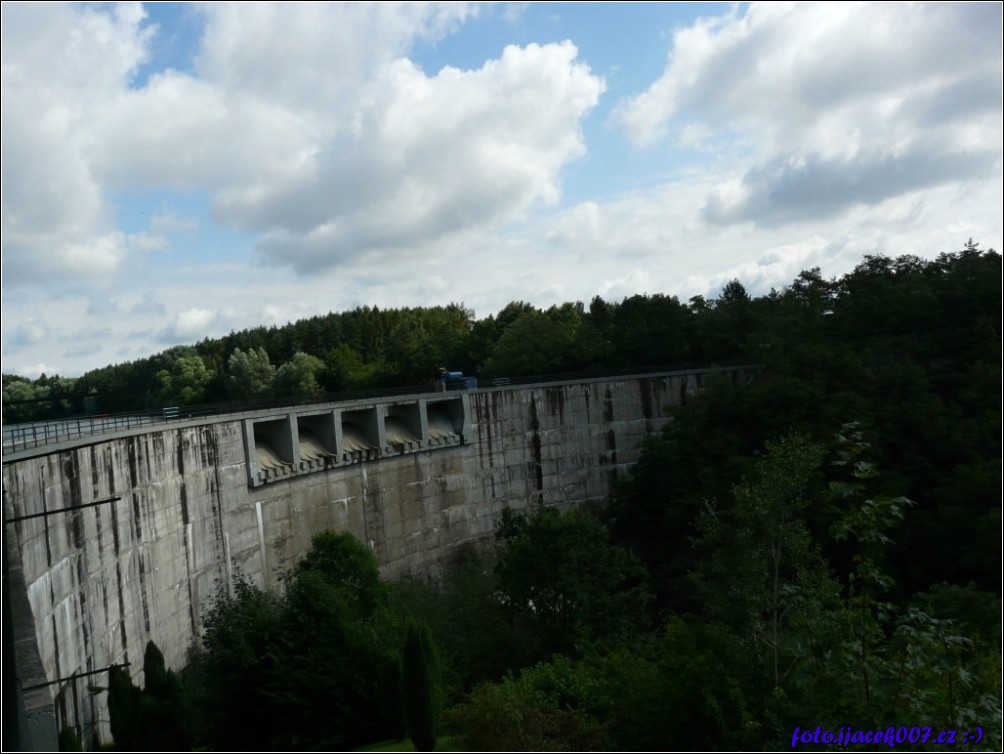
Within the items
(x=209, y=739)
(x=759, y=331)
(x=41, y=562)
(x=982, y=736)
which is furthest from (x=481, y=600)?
(x=759, y=331)

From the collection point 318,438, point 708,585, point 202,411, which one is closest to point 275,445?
point 318,438

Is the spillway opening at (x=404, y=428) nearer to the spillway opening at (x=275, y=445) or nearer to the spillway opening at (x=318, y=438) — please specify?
the spillway opening at (x=318, y=438)

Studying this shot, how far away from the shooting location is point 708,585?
793 inches

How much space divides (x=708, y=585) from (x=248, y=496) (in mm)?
14688

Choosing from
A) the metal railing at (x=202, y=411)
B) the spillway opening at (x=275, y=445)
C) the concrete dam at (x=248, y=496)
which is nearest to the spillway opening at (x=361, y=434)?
the concrete dam at (x=248, y=496)

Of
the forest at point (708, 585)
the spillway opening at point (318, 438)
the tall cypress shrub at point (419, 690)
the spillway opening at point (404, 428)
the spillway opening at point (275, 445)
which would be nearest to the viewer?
the forest at point (708, 585)

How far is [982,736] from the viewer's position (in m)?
10.4

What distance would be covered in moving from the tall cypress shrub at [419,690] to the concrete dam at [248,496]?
5546mm

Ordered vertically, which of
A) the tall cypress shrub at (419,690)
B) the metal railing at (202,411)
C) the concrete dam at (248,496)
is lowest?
the tall cypress shrub at (419,690)

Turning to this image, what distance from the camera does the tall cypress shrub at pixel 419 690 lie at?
18.2 metres

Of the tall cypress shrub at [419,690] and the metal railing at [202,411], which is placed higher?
the metal railing at [202,411]

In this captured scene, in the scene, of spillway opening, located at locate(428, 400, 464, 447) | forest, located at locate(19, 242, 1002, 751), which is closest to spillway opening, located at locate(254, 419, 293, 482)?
forest, located at locate(19, 242, 1002, 751)

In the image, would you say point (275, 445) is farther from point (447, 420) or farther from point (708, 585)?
point (708, 585)

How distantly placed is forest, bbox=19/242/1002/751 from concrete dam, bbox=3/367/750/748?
4.55 feet
